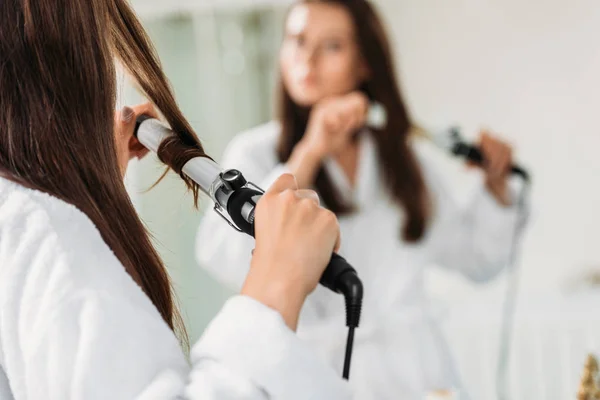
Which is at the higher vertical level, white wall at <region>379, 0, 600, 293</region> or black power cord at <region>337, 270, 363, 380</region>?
black power cord at <region>337, 270, 363, 380</region>

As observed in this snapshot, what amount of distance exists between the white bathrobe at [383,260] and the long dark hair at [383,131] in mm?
14

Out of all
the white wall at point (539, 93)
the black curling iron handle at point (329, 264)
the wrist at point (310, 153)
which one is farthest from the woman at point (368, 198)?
the black curling iron handle at point (329, 264)

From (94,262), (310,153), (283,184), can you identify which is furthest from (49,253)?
(310,153)

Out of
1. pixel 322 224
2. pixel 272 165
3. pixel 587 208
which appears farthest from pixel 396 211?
pixel 322 224

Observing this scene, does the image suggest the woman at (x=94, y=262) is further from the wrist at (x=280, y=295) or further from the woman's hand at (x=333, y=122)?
the woman's hand at (x=333, y=122)

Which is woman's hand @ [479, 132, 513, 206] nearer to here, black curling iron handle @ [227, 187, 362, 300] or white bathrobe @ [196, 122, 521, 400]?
white bathrobe @ [196, 122, 521, 400]

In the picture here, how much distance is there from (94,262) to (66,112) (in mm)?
85

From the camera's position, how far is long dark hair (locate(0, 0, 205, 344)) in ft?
1.31

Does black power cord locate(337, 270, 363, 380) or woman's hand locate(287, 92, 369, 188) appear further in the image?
woman's hand locate(287, 92, 369, 188)

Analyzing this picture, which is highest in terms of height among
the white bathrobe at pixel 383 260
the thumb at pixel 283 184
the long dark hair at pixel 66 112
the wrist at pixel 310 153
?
the long dark hair at pixel 66 112

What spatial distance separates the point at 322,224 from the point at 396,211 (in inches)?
29.5

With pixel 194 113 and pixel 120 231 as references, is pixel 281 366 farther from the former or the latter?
pixel 194 113

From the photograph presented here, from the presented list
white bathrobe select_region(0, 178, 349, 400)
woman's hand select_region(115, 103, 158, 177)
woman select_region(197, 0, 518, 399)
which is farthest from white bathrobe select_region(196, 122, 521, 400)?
white bathrobe select_region(0, 178, 349, 400)

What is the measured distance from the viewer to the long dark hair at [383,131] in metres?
1.12
